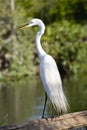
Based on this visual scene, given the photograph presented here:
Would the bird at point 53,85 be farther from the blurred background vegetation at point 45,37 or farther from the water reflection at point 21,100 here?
the blurred background vegetation at point 45,37

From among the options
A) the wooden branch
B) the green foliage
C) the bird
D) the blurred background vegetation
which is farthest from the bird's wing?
the green foliage

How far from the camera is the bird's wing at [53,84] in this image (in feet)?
27.7

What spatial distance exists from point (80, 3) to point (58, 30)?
3549 millimetres

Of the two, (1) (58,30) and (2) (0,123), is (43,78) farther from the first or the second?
(1) (58,30)

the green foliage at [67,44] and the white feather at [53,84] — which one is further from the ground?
the white feather at [53,84]

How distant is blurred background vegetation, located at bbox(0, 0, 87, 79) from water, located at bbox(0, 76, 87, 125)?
122 cm

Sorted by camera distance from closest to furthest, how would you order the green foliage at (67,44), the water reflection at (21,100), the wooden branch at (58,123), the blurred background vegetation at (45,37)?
the wooden branch at (58,123), the water reflection at (21,100), the blurred background vegetation at (45,37), the green foliage at (67,44)

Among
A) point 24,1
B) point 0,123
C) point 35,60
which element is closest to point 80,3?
point 24,1

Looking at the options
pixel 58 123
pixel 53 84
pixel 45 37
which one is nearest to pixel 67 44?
pixel 45 37

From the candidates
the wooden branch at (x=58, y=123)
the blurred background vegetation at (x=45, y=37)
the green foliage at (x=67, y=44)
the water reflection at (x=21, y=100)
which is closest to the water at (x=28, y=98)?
the water reflection at (x=21, y=100)

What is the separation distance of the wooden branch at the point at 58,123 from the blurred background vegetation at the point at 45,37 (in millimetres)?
15390

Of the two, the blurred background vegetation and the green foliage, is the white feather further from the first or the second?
the green foliage

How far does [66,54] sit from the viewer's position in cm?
2536

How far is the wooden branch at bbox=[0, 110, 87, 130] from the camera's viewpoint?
24.0 feet
